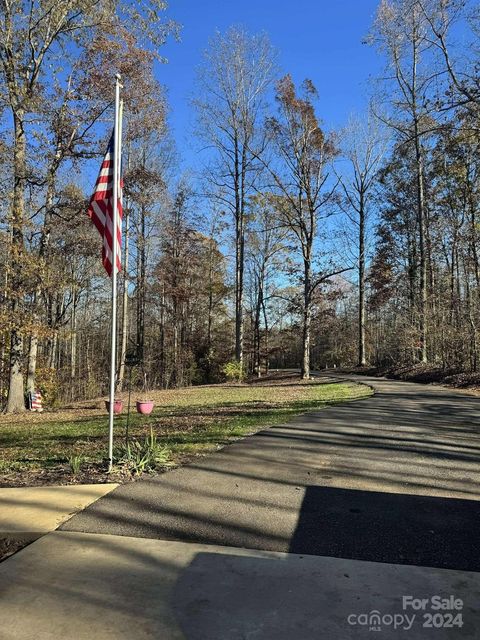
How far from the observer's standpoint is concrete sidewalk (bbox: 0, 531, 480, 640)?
2.73 metres

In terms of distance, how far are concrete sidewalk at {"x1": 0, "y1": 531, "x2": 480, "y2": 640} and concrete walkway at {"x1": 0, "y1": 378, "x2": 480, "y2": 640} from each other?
0.04ft

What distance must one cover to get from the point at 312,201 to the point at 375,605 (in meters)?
24.9

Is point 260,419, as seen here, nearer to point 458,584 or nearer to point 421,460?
point 421,460

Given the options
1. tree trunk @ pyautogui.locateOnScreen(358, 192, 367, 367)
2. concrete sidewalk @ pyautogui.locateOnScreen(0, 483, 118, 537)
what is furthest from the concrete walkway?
tree trunk @ pyautogui.locateOnScreen(358, 192, 367, 367)

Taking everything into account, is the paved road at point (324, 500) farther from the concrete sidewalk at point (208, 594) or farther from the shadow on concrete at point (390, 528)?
the concrete sidewalk at point (208, 594)

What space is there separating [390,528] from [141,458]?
337cm

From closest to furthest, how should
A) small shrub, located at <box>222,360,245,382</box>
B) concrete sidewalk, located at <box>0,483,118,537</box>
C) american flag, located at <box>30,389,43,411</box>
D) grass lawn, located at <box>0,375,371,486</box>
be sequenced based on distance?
concrete sidewalk, located at <box>0,483,118,537</box> → grass lawn, located at <box>0,375,371,486</box> → american flag, located at <box>30,389,43,411</box> → small shrub, located at <box>222,360,245,382</box>

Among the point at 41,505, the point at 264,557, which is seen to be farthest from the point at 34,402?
the point at 264,557

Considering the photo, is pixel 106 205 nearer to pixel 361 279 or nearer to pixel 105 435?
pixel 105 435

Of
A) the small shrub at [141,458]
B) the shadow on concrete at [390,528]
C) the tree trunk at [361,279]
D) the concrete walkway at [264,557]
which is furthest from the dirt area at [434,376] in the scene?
the small shrub at [141,458]

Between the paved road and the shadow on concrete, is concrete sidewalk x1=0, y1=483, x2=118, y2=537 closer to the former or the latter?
the paved road

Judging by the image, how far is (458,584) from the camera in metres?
3.22

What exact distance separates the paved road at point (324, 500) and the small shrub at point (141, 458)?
1.27 ft

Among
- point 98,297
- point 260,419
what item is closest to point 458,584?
point 260,419
